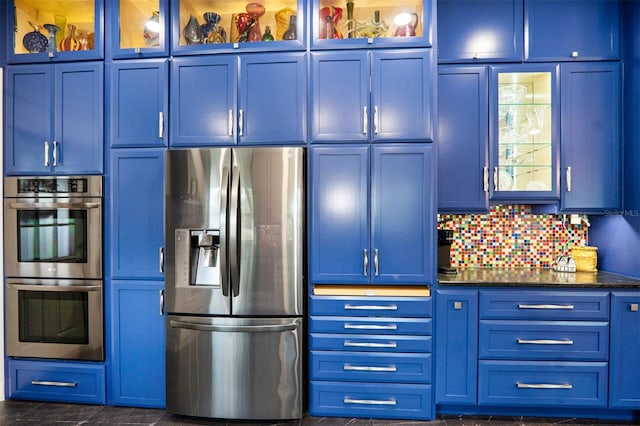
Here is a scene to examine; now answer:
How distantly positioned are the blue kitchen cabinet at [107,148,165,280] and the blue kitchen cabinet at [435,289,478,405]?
73.1 inches

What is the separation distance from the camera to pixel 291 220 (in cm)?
228

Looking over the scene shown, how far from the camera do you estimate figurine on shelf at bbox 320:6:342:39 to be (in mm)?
2461

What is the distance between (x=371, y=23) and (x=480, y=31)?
80 centimetres

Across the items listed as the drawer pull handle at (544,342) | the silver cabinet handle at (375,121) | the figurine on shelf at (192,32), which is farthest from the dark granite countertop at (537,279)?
the figurine on shelf at (192,32)

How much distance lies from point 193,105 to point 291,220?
1003 mm

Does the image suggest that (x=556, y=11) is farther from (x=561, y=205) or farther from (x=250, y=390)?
(x=250, y=390)

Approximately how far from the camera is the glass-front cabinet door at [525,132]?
2.61 m

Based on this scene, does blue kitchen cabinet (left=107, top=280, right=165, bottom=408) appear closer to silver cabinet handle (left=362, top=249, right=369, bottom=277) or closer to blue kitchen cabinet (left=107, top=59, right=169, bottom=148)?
blue kitchen cabinet (left=107, top=59, right=169, bottom=148)

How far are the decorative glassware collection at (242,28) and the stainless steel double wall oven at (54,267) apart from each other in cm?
119

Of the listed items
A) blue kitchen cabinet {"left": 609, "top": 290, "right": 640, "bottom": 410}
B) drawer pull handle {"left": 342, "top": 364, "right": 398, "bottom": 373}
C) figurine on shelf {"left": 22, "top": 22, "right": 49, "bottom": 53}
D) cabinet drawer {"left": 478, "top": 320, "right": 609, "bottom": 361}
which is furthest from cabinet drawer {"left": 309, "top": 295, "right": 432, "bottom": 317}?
figurine on shelf {"left": 22, "top": 22, "right": 49, "bottom": 53}

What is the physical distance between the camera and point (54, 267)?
8.27ft

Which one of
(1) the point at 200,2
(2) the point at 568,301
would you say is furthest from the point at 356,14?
(2) the point at 568,301

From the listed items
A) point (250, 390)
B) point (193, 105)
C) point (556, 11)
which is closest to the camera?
point (250, 390)

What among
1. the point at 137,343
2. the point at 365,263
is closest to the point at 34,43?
the point at 137,343
